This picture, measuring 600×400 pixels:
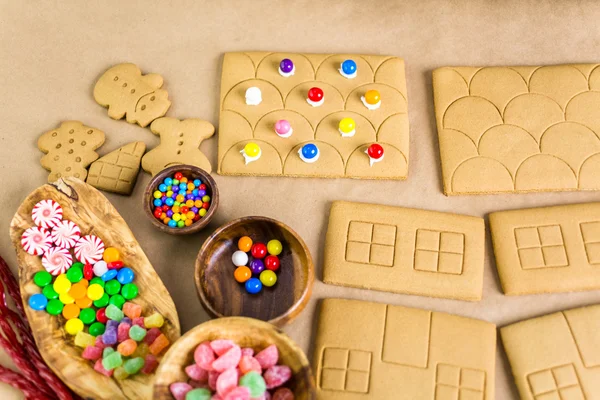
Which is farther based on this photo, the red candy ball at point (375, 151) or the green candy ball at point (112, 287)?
the red candy ball at point (375, 151)

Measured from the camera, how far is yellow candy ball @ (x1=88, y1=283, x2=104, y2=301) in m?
1.14

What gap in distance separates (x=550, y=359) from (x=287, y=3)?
127 centimetres

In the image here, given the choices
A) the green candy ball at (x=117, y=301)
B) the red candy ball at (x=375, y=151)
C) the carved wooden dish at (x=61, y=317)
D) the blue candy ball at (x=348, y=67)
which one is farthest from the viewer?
the blue candy ball at (x=348, y=67)

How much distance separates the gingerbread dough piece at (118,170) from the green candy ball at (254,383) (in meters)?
0.68

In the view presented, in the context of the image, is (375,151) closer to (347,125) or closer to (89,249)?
(347,125)

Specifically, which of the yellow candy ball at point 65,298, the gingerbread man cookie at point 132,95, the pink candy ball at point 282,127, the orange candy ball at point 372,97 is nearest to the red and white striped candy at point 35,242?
the yellow candy ball at point 65,298

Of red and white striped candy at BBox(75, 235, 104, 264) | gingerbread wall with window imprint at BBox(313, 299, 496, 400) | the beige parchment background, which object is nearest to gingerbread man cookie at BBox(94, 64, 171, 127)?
the beige parchment background

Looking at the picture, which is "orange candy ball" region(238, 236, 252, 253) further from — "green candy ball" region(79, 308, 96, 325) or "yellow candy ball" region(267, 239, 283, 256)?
"green candy ball" region(79, 308, 96, 325)

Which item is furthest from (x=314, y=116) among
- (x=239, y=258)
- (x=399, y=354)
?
(x=399, y=354)

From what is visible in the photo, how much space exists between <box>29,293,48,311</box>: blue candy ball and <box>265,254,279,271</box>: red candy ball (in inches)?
20.1

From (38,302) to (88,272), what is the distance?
121 mm

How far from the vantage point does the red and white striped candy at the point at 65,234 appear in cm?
117

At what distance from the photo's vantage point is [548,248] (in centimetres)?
124

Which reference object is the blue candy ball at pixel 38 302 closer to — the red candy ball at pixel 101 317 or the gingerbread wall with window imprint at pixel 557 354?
the red candy ball at pixel 101 317
